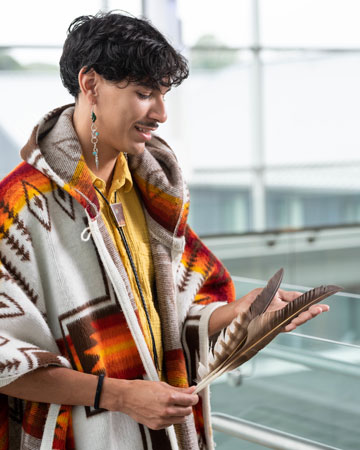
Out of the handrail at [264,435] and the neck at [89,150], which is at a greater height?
the neck at [89,150]

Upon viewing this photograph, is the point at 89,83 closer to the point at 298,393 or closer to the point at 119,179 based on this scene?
the point at 119,179

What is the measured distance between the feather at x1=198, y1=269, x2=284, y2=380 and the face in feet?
1.15

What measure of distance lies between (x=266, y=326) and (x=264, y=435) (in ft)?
2.00

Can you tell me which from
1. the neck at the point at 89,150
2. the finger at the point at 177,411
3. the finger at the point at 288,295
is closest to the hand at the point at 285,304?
the finger at the point at 288,295

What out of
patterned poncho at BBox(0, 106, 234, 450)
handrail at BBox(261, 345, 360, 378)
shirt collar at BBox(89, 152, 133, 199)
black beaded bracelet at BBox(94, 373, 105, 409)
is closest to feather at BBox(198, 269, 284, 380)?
patterned poncho at BBox(0, 106, 234, 450)

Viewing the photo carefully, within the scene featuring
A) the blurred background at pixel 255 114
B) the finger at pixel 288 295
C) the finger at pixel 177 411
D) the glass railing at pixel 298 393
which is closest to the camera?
the finger at pixel 177 411

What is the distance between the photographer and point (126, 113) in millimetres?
1204

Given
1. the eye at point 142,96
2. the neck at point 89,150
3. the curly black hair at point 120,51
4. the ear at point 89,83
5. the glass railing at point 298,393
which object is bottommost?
the glass railing at point 298,393

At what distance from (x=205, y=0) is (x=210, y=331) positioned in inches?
198

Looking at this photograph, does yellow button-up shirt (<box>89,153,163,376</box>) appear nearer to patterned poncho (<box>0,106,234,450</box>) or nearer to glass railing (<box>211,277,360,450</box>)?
patterned poncho (<box>0,106,234,450</box>)

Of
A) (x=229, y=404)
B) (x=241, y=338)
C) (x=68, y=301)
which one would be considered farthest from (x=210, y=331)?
(x=229, y=404)

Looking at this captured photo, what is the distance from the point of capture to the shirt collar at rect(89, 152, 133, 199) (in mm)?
1278

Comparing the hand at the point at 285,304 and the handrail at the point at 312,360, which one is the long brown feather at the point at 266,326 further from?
the handrail at the point at 312,360

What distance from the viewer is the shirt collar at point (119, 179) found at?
1278mm
